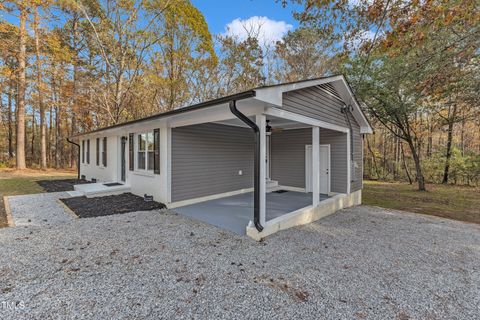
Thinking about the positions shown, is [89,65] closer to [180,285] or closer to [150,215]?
[150,215]

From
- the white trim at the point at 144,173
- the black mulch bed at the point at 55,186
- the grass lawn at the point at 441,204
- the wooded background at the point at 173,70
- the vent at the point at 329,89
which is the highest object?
the wooded background at the point at 173,70

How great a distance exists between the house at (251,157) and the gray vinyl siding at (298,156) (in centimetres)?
3

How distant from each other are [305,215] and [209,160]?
333cm

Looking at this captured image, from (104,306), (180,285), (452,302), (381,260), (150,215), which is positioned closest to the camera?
(104,306)

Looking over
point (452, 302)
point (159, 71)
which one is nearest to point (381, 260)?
point (452, 302)

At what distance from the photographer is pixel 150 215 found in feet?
18.3

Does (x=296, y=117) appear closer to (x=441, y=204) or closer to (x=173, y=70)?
(x=441, y=204)

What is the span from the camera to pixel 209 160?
23.5 ft

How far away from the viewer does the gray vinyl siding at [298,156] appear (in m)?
7.74

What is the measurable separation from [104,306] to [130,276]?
0.57 m

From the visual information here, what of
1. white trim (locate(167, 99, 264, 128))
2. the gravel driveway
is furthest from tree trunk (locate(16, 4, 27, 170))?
the gravel driveway

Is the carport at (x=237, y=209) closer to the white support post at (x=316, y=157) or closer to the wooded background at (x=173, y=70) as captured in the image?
the white support post at (x=316, y=157)

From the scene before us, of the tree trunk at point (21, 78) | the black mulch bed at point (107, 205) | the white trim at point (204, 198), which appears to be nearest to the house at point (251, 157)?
the white trim at point (204, 198)

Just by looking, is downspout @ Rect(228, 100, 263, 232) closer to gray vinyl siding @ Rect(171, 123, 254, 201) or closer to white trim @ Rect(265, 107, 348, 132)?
white trim @ Rect(265, 107, 348, 132)
